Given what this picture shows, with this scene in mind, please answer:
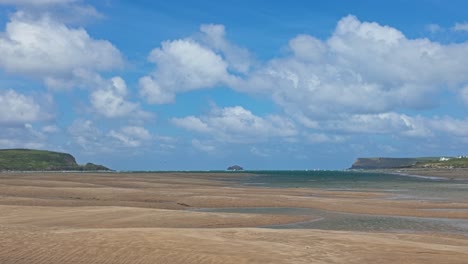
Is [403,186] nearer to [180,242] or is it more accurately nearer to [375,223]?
[375,223]

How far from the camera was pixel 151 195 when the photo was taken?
55250mm

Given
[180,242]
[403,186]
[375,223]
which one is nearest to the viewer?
[180,242]

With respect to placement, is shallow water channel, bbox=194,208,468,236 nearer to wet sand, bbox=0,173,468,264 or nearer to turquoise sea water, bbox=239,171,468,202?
wet sand, bbox=0,173,468,264

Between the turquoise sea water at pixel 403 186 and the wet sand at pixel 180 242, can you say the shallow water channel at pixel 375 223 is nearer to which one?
the wet sand at pixel 180 242

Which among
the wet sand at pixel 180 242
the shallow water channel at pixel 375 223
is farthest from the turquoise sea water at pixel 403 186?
the wet sand at pixel 180 242

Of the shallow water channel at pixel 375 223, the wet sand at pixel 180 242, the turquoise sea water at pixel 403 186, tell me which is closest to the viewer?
the wet sand at pixel 180 242

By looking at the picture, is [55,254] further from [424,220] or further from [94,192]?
[94,192]

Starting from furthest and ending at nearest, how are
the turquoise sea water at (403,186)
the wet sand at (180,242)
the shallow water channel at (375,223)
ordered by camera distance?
the turquoise sea water at (403,186), the shallow water channel at (375,223), the wet sand at (180,242)

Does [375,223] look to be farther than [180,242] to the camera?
Yes

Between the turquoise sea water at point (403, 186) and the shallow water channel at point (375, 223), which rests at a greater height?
the turquoise sea water at point (403, 186)

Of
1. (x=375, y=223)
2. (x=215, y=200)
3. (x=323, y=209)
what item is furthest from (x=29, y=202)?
(x=375, y=223)

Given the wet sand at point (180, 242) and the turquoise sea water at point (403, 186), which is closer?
the wet sand at point (180, 242)

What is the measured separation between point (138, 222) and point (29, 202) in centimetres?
1671

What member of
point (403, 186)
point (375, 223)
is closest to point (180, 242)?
point (375, 223)
